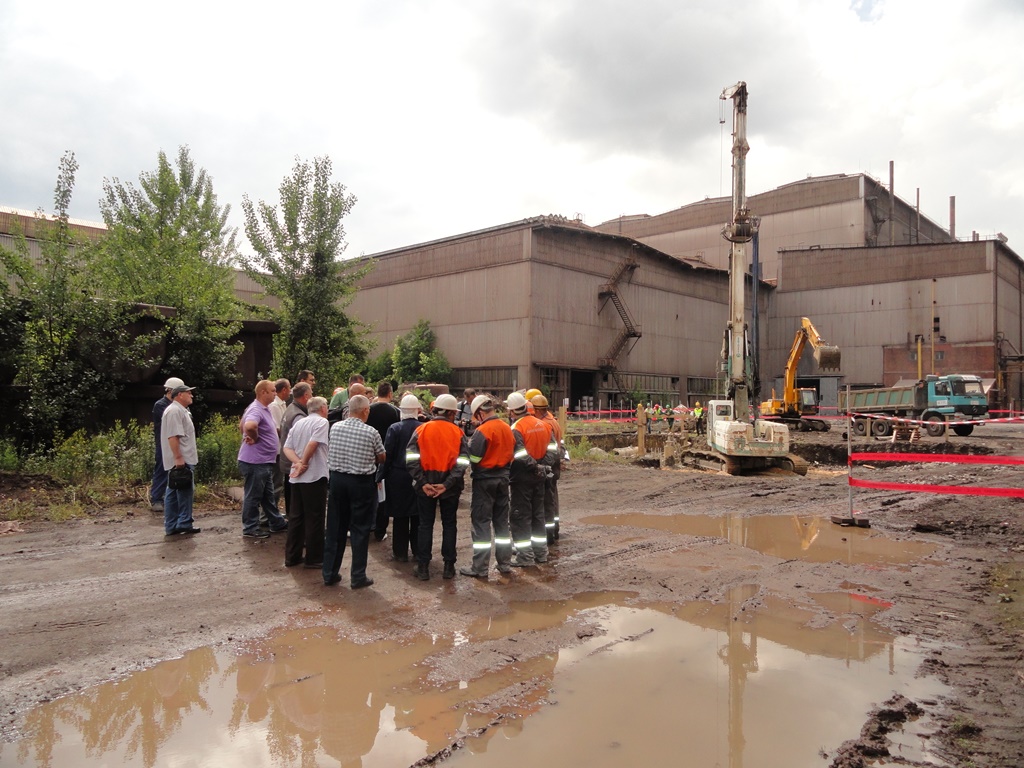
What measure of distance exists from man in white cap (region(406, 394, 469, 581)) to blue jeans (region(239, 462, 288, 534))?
2405 mm

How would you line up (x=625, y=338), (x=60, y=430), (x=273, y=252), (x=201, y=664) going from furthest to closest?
(x=625, y=338) → (x=273, y=252) → (x=60, y=430) → (x=201, y=664)

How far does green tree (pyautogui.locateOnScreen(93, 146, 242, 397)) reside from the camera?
13820 millimetres

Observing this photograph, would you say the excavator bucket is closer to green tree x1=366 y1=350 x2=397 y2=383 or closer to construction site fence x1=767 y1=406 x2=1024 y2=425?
construction site fence x1=767 y1=406 x2=1024 y2=425

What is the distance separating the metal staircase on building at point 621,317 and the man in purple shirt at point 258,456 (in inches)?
1301

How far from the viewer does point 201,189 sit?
2372cm

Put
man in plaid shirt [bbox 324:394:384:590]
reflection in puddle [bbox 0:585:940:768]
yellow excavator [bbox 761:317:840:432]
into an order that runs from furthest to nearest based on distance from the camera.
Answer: yellow excavator [bbox 761:317:840:432]
man in plaid shirt [bbox 324:394:384:590]
reflection in puddle [bbox 0:585:940:768]

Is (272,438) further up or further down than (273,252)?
further down

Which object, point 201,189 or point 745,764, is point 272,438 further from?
point 201,189

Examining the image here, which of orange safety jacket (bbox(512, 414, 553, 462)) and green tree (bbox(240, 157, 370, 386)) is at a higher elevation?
green tree (bbox(240, 157, 370, 386))

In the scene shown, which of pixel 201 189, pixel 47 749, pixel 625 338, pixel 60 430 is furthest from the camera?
pixel 625 338

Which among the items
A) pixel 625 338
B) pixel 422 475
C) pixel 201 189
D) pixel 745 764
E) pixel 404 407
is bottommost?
pixel 745 764

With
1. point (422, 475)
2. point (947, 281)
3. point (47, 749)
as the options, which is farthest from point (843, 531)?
point (947, 281)

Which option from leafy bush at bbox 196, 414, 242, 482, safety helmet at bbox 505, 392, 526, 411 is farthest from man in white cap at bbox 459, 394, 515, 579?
leafy bush at bbox 196, 414, 242, 482

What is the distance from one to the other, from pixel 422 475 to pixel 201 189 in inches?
827
